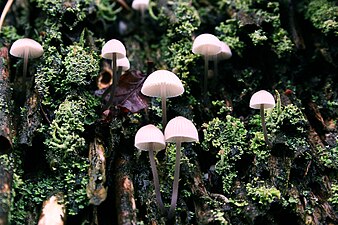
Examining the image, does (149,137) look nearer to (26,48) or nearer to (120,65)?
(120,65)

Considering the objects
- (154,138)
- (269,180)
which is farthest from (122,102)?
(269,180)

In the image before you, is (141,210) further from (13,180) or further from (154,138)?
(13,180)

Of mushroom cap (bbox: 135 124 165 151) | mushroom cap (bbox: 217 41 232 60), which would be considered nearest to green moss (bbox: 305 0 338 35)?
mushroom cap (bbox: 217 41 232 60)

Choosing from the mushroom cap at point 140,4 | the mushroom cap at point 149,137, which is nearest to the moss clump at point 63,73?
the mushroom cap at point 149,137

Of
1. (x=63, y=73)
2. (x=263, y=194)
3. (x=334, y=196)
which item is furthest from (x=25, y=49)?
(x=334, y=196)

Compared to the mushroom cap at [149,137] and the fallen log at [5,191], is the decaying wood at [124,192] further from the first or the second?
the fallen log at [5,191]

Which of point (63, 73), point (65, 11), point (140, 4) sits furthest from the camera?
point (140, 4)

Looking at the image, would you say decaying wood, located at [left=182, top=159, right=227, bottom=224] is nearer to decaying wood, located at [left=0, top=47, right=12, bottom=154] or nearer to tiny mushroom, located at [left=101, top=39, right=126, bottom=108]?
tiny mushroom, located at [left=101, top=39, right=126, bottom=108]
